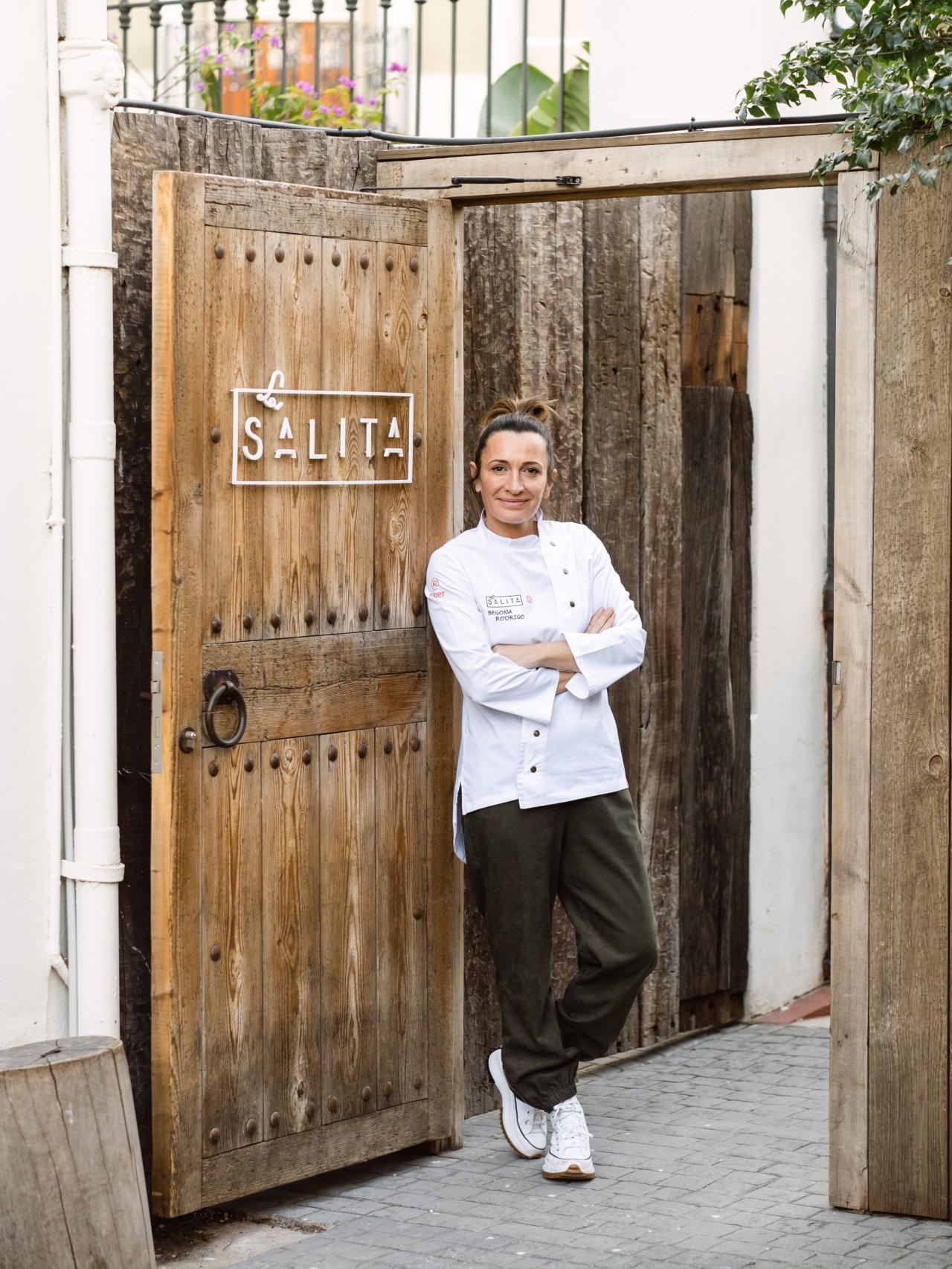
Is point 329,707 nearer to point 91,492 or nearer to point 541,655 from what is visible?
point 541,655

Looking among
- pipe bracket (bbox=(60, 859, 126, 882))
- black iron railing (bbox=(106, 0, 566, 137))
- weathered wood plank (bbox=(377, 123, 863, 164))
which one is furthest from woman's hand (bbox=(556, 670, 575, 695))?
black iron railing (bbox=(106, 0, 566, 137))

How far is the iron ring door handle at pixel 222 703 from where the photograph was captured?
4777mm

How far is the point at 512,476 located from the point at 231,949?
152cm

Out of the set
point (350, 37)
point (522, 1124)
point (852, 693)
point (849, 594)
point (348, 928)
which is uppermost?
point (350, 37)

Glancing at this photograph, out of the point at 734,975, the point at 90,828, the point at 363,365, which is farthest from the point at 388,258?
the point at 734,975

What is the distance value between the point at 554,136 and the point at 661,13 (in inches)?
71.7

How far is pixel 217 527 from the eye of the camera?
189 inches

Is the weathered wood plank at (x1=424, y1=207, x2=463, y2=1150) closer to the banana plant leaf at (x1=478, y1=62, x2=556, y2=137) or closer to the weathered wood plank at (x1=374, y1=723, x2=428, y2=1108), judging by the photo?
the weathered wood plank at (x1=374, y1=723, x2=428, y2=1108)

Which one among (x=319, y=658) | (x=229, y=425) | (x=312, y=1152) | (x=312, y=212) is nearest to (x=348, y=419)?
(x=229, y=425)

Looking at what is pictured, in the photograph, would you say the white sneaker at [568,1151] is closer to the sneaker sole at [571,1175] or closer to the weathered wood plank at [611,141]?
the sneaker sole at [571,1175]

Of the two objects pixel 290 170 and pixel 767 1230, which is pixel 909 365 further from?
pixel 767 1230

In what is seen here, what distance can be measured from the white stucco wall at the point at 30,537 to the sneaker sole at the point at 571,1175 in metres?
1.51

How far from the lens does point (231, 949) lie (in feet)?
16.0

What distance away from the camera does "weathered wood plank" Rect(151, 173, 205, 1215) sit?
4.66 meters
